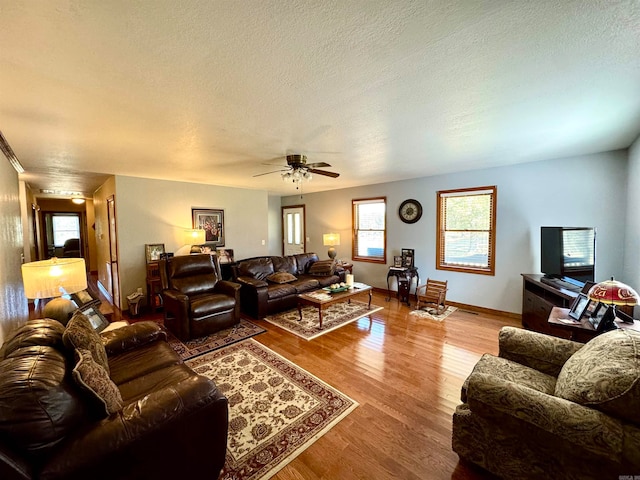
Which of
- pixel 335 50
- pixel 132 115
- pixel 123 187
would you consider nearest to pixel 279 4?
pixel 335 50

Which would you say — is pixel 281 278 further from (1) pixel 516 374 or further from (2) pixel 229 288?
(1) pixel 516 374

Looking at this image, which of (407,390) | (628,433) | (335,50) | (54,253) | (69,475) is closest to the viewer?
(69,475)

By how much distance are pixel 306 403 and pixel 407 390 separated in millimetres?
946

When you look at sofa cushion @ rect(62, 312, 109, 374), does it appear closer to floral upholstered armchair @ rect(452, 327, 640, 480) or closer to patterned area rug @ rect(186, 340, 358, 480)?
patterned area rug @ rect(186, 340, 358, 480)

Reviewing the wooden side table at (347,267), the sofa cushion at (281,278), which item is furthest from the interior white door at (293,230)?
the sofa cushion at (281,278)

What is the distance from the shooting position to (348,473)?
159 centimetres

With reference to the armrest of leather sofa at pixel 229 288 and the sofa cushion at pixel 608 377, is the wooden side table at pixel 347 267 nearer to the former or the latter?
the armrest of leather sofa at pixel 229 288

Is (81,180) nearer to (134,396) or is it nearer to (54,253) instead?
(134,396)

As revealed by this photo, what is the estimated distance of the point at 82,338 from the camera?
1.57 m

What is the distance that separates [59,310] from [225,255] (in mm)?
3352

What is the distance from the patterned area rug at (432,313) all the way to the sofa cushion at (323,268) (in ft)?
5.61

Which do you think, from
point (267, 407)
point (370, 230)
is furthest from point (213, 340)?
point (370, 230)

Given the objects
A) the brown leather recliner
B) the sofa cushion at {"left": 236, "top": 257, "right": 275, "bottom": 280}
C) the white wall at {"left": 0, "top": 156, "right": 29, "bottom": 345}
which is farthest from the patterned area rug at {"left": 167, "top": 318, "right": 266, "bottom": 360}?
the white wall at {"left": 0, "top": 156, "right": 29, "bottom": 345}

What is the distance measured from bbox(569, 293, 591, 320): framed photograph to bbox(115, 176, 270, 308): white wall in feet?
18.5
